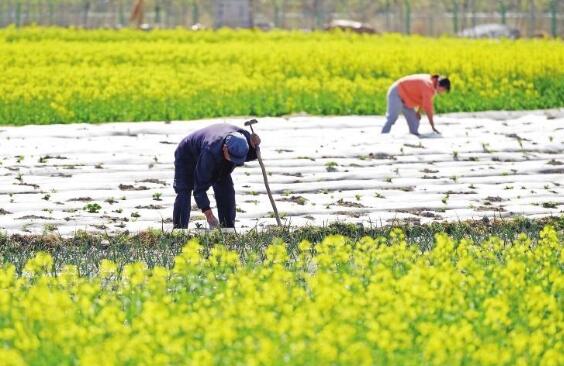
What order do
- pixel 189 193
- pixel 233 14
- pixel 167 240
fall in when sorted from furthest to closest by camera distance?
pixel 233 14, pixel 189 193, pixel 167 240

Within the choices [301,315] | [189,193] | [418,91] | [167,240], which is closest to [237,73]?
[418,91]

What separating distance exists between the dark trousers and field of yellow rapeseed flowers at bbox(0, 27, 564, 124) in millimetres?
7645

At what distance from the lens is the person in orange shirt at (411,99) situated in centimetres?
1736

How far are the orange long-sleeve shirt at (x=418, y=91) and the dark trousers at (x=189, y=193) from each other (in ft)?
20.4

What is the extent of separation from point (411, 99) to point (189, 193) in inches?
266

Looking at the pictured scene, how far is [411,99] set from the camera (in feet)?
58.1

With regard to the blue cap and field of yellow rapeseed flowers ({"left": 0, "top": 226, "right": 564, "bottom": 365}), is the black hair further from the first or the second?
field of yellow rapeseed flowers ({"left": 0, "top": 226, "right": 564, "bottom": 365})

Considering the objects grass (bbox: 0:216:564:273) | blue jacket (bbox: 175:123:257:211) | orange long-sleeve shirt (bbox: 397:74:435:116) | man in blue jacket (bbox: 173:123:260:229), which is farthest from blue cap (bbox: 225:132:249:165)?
orange long-sleeve shirt (bbox: 397:74:435:116)

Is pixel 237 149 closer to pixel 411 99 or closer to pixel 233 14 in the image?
pixel 411 99

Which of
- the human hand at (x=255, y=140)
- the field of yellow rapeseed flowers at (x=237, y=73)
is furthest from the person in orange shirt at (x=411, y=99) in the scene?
the human hand at (x=255, y=140)

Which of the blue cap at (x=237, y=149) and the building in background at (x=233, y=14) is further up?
the blue cap at (x=237, y=149)

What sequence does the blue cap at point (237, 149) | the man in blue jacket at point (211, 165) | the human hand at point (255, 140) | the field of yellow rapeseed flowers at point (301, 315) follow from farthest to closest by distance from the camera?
the human hand at point (255, 140), the man in blue jacket at point (211, 165), the blue cap at point (237, 149), the field of yellow rapeseed flowers at point (301, 315)

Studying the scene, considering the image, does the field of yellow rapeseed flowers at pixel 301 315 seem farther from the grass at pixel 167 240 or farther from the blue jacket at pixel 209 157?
the blue jacket at pixel 209 157

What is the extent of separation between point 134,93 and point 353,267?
504 inches
